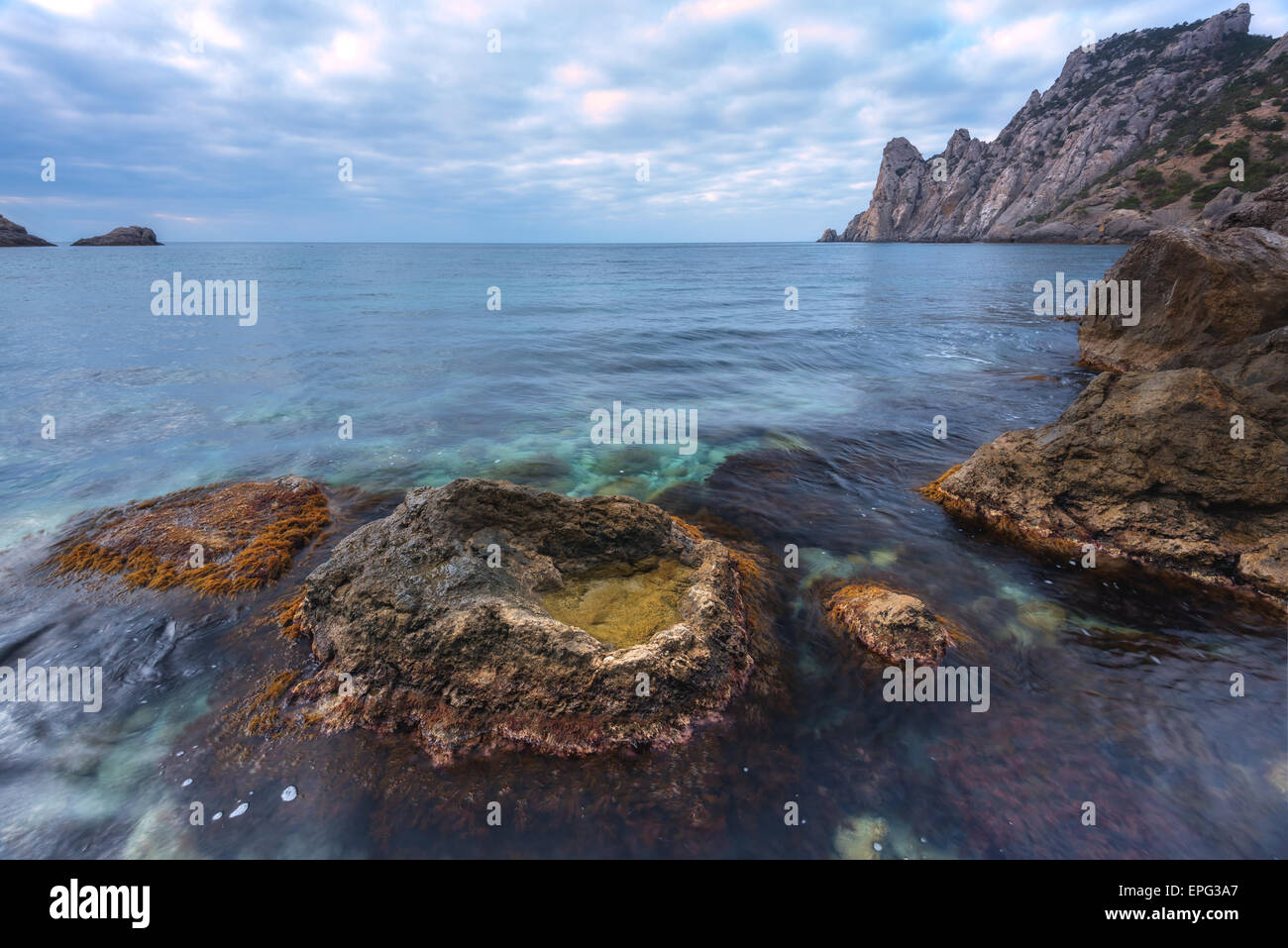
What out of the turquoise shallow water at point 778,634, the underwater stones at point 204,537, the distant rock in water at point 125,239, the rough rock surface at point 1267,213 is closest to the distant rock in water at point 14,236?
the distant rock in water at point 125,239

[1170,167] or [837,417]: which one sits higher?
[1170,167]

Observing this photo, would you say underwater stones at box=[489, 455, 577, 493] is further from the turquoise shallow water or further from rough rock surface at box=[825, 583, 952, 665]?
rough rock surface at box=[825, 583, 952, 665]

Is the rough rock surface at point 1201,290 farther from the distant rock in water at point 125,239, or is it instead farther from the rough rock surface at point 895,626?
the distant rock in water at point 125,239

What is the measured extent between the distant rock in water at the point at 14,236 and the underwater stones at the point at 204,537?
19874 cm

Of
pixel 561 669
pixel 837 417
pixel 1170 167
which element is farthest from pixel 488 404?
pixel 1170 167

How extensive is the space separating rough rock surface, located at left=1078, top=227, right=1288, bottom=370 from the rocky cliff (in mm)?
50226

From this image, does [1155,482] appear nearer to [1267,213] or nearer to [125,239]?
[1267,213]

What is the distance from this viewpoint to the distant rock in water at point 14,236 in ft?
446

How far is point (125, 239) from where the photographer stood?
556 ft

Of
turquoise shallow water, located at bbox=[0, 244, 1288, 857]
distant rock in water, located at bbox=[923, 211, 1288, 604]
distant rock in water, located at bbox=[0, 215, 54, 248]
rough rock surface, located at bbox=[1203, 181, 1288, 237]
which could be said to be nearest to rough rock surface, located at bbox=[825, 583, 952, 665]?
turquoise shallow water, located at bbox=[0, 244, 1288, 857]

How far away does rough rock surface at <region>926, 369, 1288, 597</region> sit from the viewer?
8023 millimetres
